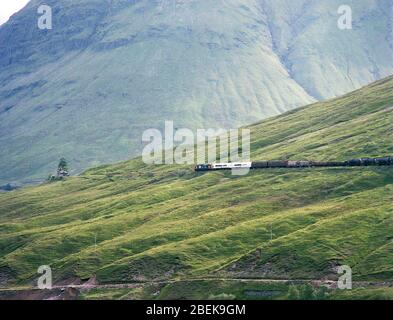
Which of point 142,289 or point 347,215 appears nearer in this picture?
point 142,289

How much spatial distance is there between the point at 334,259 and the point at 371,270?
10885 millimetres

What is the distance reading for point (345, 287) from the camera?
509 feet

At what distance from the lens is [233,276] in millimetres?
172375
